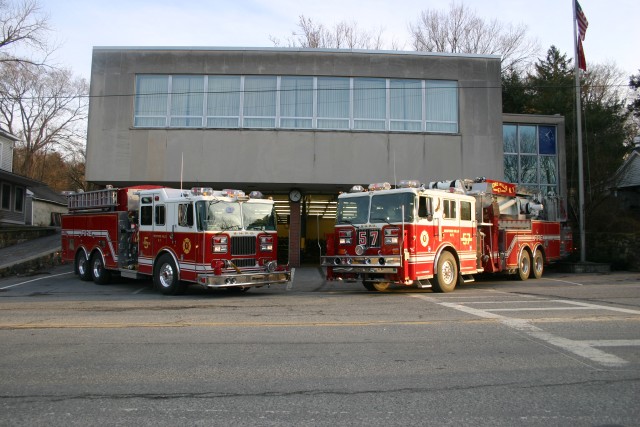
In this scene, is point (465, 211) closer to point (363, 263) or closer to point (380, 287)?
point (380, 287)

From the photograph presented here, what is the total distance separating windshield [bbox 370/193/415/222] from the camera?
12.6 m

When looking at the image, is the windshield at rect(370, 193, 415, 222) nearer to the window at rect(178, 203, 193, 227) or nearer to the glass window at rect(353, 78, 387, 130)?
the window at rect(178, 203, 193, 227)

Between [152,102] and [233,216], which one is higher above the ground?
[152,102]

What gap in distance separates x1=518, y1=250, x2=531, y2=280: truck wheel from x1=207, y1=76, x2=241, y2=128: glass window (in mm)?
11837

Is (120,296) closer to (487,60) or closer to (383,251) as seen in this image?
(383,251)

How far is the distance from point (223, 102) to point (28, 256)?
1013 centimetres

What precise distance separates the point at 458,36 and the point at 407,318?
37323mm

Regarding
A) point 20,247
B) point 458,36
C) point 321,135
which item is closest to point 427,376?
point 321,135

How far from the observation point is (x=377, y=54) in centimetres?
2139

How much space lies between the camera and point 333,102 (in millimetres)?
21359

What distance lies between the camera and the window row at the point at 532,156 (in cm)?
2684

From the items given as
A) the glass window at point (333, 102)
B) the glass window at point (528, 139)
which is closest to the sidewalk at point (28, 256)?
the glass window at point (333, 102)

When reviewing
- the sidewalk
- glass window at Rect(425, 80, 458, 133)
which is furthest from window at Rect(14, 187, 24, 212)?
glass window at Rect(425, 80, 458, 133)

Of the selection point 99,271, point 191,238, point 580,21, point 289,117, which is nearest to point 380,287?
point 191,238
